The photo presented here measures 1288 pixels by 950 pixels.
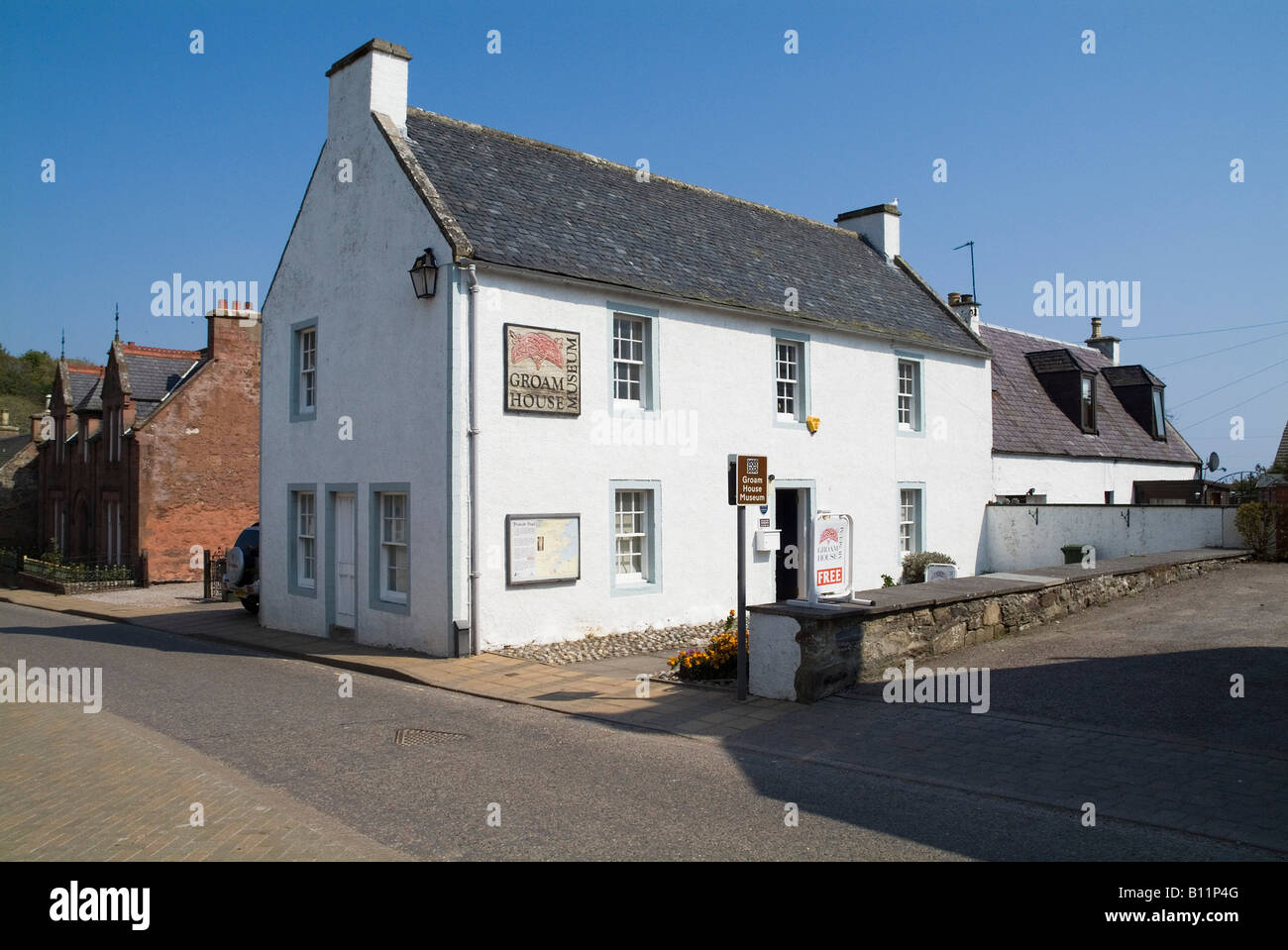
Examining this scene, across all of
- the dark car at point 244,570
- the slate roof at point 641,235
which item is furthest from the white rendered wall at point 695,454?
the dark car at point 244,570

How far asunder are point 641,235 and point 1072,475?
16.0 meters

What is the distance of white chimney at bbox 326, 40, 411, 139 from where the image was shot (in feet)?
51.4

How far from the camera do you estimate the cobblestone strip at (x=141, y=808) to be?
595cm

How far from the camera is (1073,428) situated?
1129 inches

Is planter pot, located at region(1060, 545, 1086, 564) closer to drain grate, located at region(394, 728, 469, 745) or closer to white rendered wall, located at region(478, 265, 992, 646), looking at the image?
white rendered wall, located at region(478, 265, 992, 646)

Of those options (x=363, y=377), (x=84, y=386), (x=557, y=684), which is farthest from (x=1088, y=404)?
(x=84, y=386)

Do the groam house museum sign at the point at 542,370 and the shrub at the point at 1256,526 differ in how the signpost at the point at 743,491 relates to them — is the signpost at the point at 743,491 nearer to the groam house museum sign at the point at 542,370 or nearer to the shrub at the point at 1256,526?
the groam house museum sign at the point at 542,370

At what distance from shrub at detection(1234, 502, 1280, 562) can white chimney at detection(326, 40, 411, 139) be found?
58.4ft

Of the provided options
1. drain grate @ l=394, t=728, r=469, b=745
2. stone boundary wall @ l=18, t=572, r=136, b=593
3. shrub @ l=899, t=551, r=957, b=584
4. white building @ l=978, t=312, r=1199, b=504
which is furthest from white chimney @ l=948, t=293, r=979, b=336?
stone boundary wall @ l=18, t=572, r=136, b=593

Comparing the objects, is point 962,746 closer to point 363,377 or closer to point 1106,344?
point 363,377

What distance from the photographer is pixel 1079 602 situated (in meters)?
14.2
